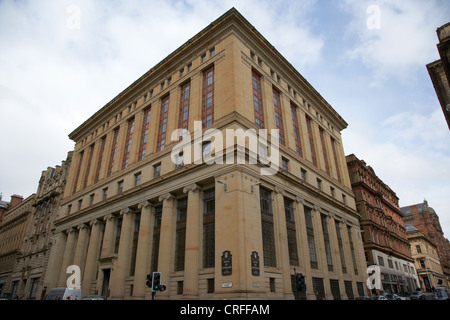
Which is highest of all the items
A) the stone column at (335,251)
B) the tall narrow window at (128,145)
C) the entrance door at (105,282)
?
the tall narrow window at (128,145)

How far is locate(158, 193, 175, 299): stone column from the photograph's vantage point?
2894 cm

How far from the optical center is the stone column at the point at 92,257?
37.9m

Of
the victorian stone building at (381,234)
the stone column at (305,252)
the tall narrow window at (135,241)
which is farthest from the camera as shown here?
Answer: the victorian stone building at (381,234)

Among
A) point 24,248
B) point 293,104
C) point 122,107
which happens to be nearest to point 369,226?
point 293,104

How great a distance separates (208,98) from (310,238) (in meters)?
21.3

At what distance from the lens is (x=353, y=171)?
59.3 meters

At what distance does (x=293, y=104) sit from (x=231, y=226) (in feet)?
83.7

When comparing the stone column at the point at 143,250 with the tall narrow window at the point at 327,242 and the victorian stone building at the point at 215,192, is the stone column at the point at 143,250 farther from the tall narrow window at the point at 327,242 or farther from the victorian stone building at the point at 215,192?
the tall narrow window at the point at 327,242

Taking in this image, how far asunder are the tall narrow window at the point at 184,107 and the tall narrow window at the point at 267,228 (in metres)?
13.1

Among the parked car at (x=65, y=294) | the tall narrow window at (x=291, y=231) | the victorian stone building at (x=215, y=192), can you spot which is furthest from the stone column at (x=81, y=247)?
the tall narrow window at (x=291, y=231)

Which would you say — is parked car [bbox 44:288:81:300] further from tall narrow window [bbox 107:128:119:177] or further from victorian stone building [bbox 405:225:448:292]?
victorian stone building [bbox 405:225:448:292]

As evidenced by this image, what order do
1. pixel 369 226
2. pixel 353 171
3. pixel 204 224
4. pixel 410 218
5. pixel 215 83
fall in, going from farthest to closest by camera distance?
pixel 410 218 → pixel 353 171 → pixel 369 226 → pixel 215 83 → pixel 204 224

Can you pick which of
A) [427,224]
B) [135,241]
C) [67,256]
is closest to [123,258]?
[135,241]

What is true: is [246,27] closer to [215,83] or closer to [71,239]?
[215,83]
